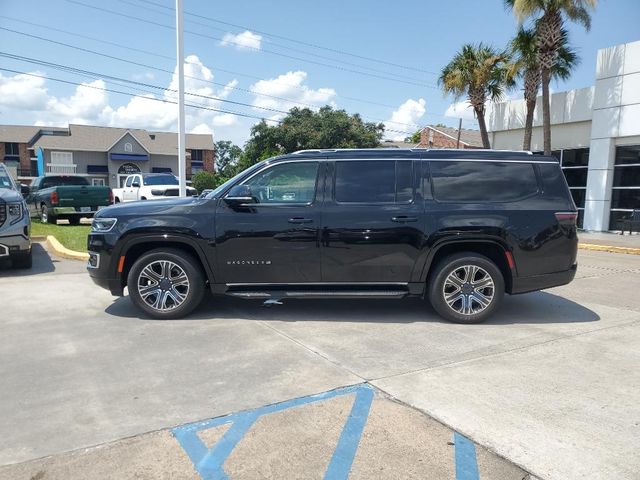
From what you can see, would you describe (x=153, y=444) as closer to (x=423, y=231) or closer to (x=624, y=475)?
(x=624, y=475)

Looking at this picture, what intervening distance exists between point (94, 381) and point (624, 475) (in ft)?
12.2

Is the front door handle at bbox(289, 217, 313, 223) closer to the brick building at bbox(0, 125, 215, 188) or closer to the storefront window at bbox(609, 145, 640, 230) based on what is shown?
the storefront window at bbox(609, 145, 640, 230)

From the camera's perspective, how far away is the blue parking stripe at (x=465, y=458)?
9.24ft

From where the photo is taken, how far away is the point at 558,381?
13.6 feet

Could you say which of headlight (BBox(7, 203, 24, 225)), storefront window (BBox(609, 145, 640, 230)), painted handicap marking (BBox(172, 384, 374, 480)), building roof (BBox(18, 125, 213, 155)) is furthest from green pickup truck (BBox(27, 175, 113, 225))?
building roof (BBox(18, 125, 213, 155))

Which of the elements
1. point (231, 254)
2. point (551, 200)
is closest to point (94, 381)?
point (231, 254)

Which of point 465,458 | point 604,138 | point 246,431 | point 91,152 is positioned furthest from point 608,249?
point 91,152

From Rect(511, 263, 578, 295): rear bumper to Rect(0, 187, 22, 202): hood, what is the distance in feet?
25.8

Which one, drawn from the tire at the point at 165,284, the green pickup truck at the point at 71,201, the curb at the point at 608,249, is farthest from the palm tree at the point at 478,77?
the tire at the point at 165,284

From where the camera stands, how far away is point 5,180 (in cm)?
977

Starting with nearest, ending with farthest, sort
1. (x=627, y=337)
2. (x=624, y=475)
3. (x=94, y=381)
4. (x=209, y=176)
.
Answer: (x=624, y=475)
(x=94, y=381)
(x=627, y=337)
(x=209, y=176)

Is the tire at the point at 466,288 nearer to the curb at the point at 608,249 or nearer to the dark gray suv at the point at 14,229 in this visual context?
the dark gray suv at the point at 14,229

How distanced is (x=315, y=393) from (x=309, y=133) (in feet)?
153

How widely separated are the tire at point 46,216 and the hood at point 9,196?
8149 millimetres
